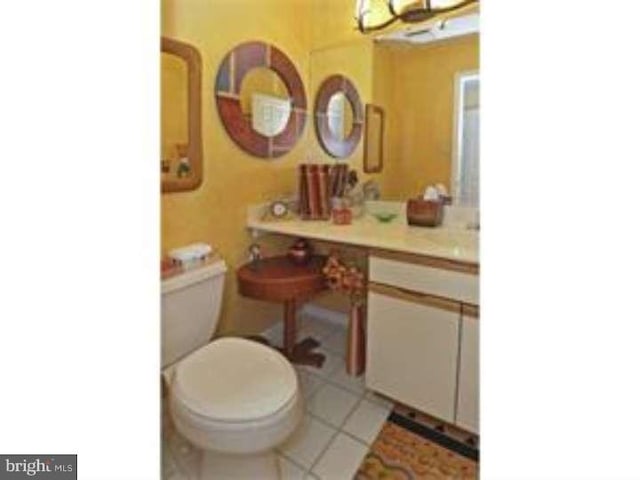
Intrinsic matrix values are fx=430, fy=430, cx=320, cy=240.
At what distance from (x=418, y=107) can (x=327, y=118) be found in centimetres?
54

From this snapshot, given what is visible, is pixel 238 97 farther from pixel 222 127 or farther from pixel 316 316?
pixel 316 316

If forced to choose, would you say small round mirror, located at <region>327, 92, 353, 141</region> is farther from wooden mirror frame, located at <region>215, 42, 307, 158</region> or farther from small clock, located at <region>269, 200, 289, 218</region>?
small clock, located at <region>269, 200, 289, 218</region>

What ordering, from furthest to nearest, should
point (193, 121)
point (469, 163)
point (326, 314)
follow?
point (326, 314), point (469, 163), point (193, 121)

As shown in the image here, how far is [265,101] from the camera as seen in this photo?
2156 mm

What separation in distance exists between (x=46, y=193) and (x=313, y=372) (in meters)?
1.75

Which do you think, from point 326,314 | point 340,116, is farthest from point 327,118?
point 326,314

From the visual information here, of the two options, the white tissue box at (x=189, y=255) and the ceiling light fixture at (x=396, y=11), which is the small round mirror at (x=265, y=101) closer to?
the ceiling light fixture at (x=396, y=11)

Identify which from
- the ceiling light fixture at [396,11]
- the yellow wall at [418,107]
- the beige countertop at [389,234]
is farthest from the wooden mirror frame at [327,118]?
the beige countertop at [389,234]

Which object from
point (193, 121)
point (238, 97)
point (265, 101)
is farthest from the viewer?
point (265, 101)

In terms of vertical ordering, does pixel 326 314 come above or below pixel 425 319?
below

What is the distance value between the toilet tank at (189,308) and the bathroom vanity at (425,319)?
509 mm

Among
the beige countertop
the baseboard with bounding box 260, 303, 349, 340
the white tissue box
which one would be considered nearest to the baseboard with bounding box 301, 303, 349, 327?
the baseboard with bounding box 260, 303, 349, 340

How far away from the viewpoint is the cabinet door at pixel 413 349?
1.54 meters

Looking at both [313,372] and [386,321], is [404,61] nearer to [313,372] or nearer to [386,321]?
[386,321]
